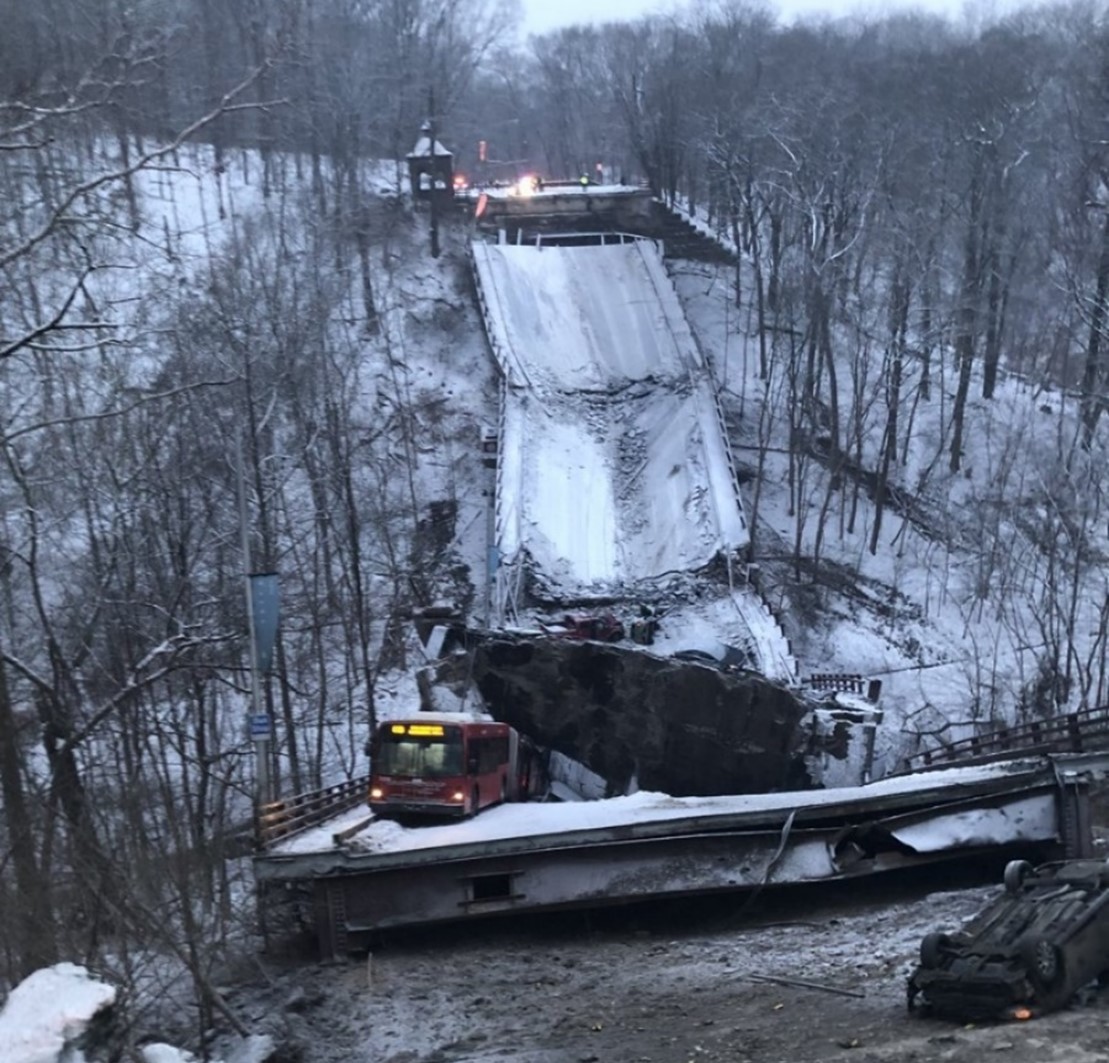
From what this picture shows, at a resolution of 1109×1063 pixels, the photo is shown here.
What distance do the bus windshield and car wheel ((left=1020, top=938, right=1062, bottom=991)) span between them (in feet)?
40.4

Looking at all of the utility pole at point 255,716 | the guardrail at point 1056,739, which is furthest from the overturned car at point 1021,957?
the utility pole at point 255,716

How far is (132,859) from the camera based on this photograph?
2031 cm

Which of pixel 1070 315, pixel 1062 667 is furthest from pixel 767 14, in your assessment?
pixel 1062 667

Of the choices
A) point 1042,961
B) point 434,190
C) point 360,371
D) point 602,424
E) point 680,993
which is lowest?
point 680,993

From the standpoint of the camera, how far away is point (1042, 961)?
1300 centimetres

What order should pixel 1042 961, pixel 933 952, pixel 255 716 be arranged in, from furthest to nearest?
pixel 255 716 → pixel 933 952 → pixel 1042 961

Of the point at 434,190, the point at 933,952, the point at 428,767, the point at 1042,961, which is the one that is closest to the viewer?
the point at 1042,961

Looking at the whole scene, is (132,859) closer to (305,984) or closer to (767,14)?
(305,984)

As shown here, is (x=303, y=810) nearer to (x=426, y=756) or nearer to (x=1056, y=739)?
(x=426, y=756)

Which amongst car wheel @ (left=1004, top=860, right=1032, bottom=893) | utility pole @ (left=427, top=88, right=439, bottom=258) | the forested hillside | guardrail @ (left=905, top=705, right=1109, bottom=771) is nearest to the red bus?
the forested hillside

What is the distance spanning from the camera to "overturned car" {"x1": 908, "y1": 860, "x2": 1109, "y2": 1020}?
12953 mm

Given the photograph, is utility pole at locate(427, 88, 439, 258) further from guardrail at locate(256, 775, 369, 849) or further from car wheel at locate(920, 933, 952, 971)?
car wheel at locate(920, 933, 952, 971)

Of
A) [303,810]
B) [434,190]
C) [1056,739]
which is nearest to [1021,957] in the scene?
[303,810]

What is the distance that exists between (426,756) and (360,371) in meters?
29.5
